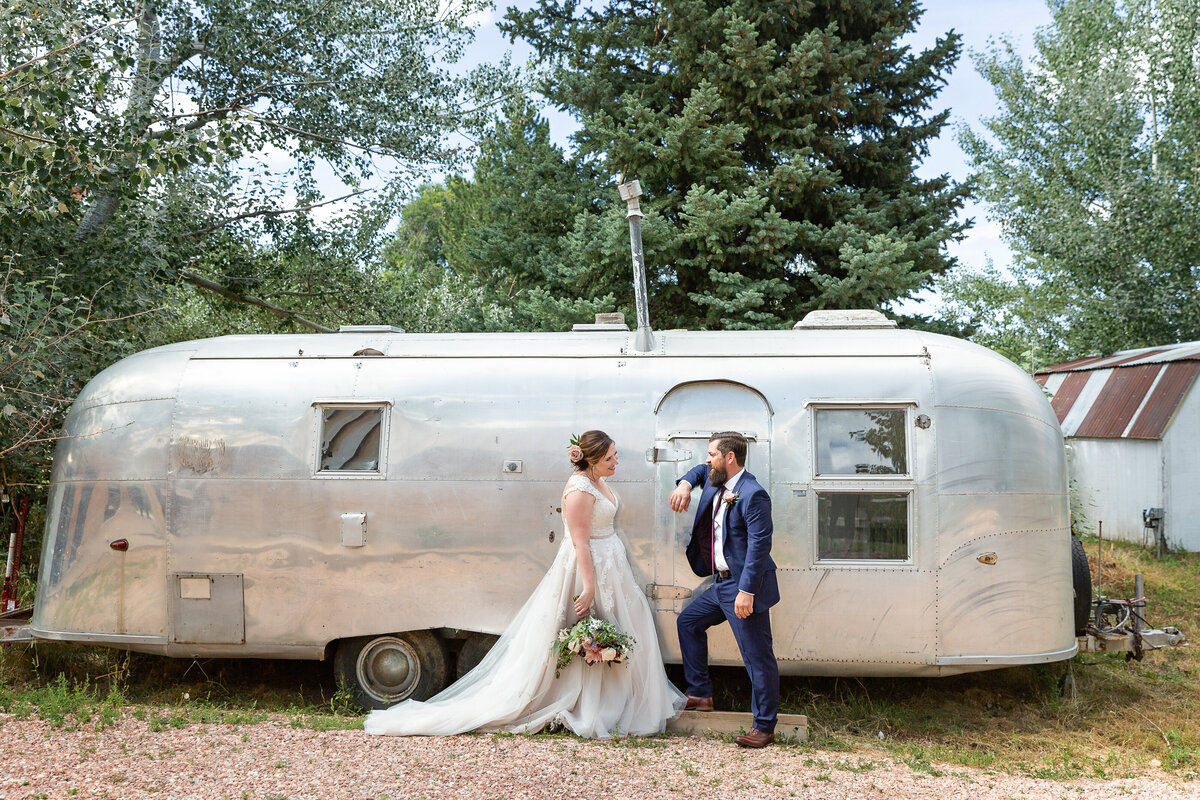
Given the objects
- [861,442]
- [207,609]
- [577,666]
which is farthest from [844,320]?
[207,609]

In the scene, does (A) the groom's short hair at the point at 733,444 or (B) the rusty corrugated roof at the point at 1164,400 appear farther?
(B) the rusty corrugated roof at the point at 1164,400

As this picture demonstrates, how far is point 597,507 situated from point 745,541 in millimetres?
1002

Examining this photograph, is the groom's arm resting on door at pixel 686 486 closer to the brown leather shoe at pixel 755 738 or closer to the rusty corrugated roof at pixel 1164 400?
the brown leather shoe at pixel 755 738

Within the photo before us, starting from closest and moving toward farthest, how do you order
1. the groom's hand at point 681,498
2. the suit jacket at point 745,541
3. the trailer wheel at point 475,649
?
the suit jacket at point 745,541, the groom's hand at point 681,498, the trailer wheel at point 475,649

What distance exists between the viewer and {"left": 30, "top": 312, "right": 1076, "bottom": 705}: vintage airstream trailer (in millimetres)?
6133

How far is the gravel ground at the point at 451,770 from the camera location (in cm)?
487

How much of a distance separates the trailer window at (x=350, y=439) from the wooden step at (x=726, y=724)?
2.81m

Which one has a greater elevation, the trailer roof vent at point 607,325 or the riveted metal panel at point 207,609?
the trailer roof vent at point 607,325

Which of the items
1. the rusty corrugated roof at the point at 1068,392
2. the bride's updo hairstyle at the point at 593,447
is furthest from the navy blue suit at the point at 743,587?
the rusty corrugated roof at the point at 1068,392

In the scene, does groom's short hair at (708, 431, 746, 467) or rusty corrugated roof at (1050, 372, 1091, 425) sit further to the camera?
rusty corrugated roof at (1050, 372, 1091, 425)

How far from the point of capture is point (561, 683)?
6.10 metres

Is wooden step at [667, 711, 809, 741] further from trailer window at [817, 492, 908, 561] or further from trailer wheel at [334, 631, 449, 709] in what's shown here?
trailer wheel at [334, 631, 449, 709]

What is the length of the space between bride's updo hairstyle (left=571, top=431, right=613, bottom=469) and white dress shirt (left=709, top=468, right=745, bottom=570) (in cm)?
81

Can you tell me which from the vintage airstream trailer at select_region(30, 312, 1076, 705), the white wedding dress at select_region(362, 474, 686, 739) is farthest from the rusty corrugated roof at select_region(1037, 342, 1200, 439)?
the white wedding dress at select_region(362, 474, 686, 739)
